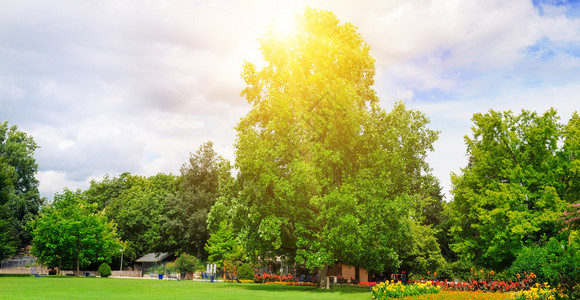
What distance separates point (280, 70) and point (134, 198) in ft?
171

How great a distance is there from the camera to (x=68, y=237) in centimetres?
5206

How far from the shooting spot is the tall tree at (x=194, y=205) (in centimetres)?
6912

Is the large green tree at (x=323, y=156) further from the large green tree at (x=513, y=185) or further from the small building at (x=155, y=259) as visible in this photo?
the small building at (x=155, y=259)

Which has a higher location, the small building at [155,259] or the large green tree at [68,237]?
the large green tree at [68,237]

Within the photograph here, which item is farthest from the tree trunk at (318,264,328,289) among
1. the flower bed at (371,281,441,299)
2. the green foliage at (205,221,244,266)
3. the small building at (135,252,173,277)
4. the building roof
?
the building roof

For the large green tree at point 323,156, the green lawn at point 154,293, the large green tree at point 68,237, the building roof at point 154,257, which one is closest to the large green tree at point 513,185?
the large green tree at point 323,156

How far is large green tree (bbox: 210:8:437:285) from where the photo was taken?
2898cm

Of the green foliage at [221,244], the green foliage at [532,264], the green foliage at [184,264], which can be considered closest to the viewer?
the green foliage at [532,264]

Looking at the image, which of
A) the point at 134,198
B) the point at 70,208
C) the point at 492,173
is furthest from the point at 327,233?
the point at 134,198

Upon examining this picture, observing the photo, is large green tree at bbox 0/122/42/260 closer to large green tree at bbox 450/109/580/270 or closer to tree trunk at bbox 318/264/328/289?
tree trunk at bbox 318/264/328/289

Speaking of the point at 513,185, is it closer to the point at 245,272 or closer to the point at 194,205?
the point at 245,272

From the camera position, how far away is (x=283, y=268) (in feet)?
190

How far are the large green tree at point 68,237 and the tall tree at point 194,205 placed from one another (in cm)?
1366

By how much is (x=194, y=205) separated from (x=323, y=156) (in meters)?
44.7
